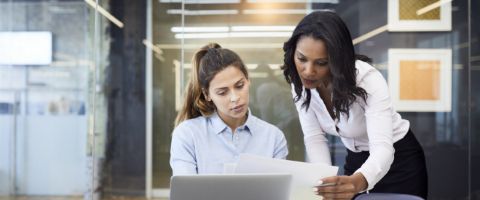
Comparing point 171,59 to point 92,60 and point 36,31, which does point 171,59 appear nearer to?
point 92,60

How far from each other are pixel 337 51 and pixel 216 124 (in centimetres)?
51

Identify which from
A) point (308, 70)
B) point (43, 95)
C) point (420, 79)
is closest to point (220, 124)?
point (308, 70)

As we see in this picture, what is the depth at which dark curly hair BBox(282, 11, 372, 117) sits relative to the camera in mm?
1290

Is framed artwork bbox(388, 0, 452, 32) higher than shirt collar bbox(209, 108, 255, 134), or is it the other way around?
framed artwork bbox(388, 0, 452, 32)

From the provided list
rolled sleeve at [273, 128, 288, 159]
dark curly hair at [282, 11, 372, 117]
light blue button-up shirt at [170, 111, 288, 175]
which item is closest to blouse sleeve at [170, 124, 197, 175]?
light blue button-up shirt at [170, 111, 288, 175]

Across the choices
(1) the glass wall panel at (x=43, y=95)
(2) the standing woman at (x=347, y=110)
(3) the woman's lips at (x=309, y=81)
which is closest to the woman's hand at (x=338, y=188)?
(2) the standing woman at (x=347, y=110)

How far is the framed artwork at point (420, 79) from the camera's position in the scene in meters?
4.45

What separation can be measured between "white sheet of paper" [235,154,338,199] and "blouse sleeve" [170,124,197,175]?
0.37 meters

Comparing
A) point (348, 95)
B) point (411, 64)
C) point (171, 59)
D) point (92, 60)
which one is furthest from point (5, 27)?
point (348, 95)

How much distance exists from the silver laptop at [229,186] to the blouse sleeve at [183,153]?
394 millimetres

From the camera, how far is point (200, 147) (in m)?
1.58

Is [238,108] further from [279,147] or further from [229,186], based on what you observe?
[229,186]

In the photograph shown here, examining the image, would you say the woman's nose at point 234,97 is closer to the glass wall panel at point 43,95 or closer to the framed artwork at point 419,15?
the framed artwork at point 419,15

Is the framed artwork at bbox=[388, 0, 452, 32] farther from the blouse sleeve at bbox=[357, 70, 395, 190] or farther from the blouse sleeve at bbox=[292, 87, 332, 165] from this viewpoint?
the blouse sleeve at bbox=[357, 70, 395, 190]
